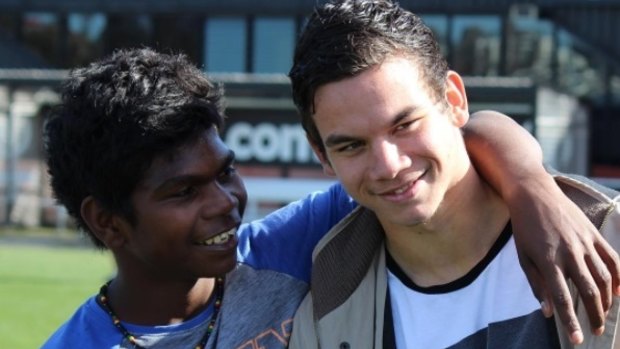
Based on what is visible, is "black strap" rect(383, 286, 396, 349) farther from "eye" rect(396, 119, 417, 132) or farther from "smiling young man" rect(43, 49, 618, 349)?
"eye" rect(396, 119, 417, 132)

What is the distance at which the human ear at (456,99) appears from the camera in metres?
2.76

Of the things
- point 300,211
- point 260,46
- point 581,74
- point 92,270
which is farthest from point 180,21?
point 300,211

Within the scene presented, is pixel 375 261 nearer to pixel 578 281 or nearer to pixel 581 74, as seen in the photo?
pixel 578 281

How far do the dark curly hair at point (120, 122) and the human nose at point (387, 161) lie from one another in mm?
557

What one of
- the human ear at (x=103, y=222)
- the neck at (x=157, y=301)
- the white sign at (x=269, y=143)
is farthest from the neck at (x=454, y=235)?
the white sign at (x=269, y=143)

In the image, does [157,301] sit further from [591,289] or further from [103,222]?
[591,289]

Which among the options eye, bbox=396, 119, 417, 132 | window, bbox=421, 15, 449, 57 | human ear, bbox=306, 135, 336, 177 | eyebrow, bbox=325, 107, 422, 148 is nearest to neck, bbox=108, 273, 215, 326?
human ear, bbox=306, 135, 336, 177

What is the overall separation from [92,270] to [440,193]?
10.3m

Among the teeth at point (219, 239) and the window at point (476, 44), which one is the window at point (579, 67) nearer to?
the window at point (476, 44)

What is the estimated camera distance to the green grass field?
877cm

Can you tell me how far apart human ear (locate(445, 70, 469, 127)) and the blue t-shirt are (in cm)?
53

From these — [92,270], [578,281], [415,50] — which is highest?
[415,50]

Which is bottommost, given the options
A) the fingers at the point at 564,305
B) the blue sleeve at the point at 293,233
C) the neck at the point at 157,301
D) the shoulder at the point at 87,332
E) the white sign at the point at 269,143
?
the white sign at the point at 269,143

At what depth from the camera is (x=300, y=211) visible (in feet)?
10.7
